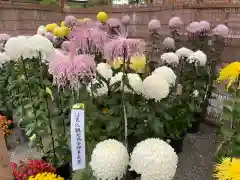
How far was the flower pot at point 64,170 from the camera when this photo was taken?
5.72ft

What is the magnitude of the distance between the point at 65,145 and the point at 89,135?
0.41 m

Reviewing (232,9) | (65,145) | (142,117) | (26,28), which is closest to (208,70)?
(232,9)

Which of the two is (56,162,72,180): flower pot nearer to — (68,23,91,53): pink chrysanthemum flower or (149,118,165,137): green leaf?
(149,118,165,137): green leaf

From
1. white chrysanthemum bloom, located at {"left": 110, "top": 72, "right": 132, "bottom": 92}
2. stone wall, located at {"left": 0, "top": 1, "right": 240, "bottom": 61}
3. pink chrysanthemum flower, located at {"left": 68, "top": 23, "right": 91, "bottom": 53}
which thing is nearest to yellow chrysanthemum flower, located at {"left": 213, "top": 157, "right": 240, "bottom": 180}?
white chrysanthemum bloom, located at {"left": 110, "top": 72, "right": 132, "bottom": 92}

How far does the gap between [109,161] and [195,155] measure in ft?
4.81

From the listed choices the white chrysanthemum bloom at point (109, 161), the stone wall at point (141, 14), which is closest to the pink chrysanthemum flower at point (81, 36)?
the white chrysanthemum bloom at point (109, 161)

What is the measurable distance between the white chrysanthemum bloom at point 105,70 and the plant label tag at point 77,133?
43 cm

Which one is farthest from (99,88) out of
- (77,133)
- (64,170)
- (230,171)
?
(230,171)

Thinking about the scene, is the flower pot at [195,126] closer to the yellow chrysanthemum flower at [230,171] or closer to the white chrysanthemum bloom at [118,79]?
the white chrysanthemum bloom at [118,79]

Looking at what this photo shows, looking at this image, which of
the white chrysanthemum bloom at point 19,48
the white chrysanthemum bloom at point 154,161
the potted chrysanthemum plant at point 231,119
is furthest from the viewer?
the white chrysanthemum bloom at point 19,48

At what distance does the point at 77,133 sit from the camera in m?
1.06

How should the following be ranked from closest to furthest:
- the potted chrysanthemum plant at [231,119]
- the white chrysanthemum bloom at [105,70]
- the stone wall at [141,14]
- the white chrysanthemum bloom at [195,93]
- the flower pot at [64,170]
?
the potted chrysanthemum plant at [231,119] < the white chrysanthemum bloom at [105,70] < the flower pot at [64,170] < the white chrysanthemum bloom at [195,93] < the stone wall at [141,14]

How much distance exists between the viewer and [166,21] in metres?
3.70

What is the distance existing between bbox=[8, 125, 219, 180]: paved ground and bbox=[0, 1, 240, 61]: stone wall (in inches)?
33.4
